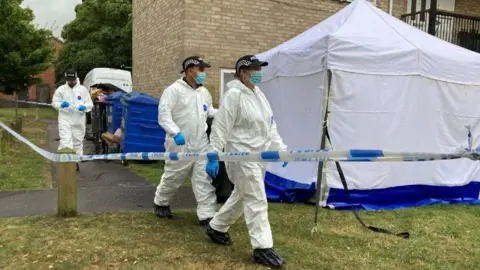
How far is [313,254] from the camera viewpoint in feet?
14.3

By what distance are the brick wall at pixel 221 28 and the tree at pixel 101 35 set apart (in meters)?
18.1

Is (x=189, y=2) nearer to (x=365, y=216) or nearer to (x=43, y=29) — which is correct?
(x=365, y=216)

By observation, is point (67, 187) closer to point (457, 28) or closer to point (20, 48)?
point (457, 28)

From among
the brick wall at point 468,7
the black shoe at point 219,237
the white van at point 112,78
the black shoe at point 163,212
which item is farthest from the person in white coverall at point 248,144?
the white van at point 112,78

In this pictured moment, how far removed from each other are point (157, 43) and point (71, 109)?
3.83 metres

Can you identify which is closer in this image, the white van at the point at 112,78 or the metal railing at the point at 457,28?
the metal railing at the point at 457,28

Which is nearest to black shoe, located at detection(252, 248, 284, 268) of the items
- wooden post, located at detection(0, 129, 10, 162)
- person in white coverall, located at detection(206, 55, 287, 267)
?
person in white coverall, located at detection(206, 55, 287, 267)

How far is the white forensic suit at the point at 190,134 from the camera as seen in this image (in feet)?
16.2

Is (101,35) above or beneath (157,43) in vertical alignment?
above

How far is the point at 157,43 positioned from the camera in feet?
38.0

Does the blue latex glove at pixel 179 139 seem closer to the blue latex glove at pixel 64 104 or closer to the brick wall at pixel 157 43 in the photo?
the blue latex glove at pixel 64 104

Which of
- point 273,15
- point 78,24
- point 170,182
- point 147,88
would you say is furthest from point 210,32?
point 78,24

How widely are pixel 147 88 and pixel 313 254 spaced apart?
9.22 m

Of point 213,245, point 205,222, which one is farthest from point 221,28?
point 213,245
